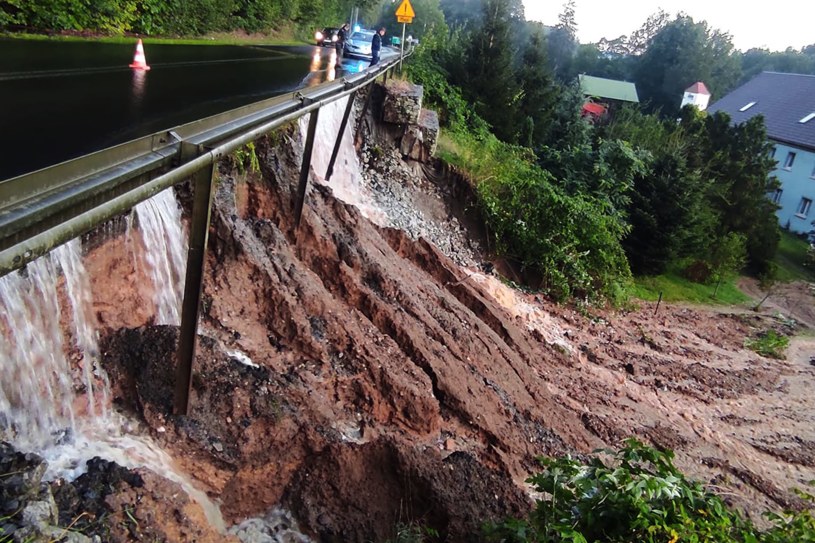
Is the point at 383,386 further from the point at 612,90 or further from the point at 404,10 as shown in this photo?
the point at 612,90

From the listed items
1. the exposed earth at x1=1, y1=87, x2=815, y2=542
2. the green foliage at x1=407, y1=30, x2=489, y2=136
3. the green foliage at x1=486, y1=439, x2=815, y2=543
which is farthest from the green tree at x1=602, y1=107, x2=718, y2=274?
the green foliage at x1=486, y1=439, x2=815, y2=543

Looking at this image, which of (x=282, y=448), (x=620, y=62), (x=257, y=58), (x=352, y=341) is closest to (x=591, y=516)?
(x=282, y=448)

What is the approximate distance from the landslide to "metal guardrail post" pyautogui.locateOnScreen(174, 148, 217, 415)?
246mm

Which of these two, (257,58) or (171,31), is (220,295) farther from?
(171,31)

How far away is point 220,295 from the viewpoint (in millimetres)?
5875

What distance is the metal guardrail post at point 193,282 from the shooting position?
154 inches

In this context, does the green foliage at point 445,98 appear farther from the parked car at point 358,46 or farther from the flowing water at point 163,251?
the flowing water at point 163,251

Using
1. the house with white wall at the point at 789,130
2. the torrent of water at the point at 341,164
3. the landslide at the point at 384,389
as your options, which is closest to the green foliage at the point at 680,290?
the landslide at the point at 384,389

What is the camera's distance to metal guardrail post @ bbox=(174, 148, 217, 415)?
392cm

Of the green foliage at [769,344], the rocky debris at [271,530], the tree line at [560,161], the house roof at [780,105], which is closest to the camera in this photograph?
the rocky debris at [271,530]

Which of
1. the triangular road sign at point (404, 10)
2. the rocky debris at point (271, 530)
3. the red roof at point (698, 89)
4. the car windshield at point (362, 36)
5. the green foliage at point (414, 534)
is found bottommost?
the rocky debris at point (271, 530)

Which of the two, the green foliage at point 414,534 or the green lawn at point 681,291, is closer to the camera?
the green foliage at point 414,534

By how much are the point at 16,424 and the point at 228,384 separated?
59.6 inches

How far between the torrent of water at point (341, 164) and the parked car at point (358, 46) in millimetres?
8104
